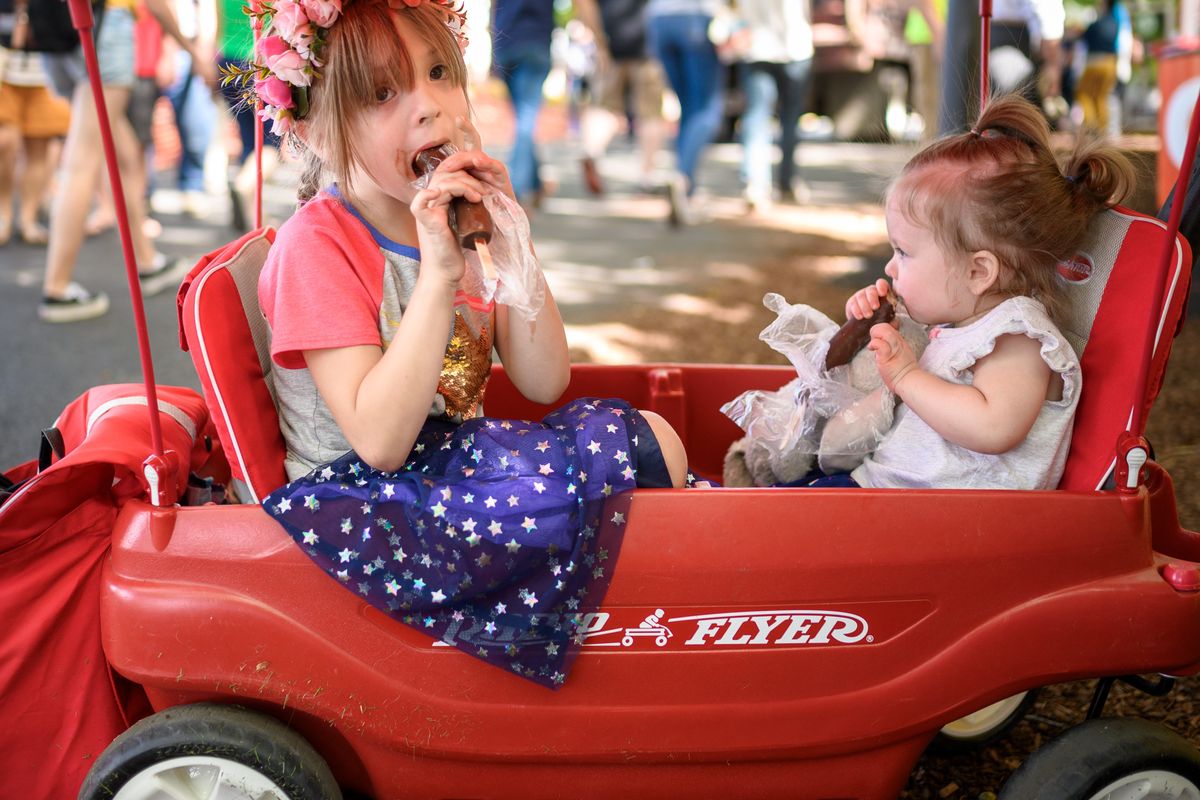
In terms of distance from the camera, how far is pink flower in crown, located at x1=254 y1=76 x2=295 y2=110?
5.55 feet

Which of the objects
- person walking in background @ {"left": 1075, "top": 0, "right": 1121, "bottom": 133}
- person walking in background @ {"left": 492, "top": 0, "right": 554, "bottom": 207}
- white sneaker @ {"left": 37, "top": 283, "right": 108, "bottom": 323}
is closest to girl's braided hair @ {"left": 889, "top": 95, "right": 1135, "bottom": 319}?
white sneaker @ {"left": 37, "top": 283, "right": 108, "bottom": 323}

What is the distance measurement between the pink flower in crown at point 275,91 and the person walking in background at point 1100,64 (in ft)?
36.7

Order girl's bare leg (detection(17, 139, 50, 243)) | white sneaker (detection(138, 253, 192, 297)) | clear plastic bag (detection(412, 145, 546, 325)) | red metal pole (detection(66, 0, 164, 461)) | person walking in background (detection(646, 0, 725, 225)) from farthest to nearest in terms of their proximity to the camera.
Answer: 1. person walking in background (detection(646, 0, 725, 225))
2. girl's bare leg (detection(17, 139, 50, 243))
3. white sneaker (detection(138, 253, 192, 297))
4. clear plastic bag (detection(412, 145, 546, 325))
5. red metal pole (detection(66, 0, 164, 461))

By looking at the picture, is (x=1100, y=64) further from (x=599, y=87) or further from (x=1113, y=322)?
(x=1113, y=322)

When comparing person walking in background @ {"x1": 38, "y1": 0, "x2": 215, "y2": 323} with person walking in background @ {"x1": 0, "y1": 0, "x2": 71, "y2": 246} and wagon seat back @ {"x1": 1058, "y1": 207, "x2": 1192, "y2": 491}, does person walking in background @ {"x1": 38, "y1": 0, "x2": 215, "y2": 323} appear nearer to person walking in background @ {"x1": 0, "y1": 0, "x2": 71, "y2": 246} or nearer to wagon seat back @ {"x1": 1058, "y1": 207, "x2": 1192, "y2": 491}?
person walking in background @ {"x1": 0, "y1": 0, "x2": 71, "y2": 246}

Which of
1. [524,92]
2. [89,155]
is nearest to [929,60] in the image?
[524,92]

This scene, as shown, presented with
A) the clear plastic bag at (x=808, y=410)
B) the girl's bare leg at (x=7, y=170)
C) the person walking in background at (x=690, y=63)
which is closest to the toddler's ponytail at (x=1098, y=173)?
the clear plastic bag at (x=808, y=410)

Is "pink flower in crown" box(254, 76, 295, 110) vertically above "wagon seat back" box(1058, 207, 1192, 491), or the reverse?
"pink flower in crown" box(254, 76, 295, 110)

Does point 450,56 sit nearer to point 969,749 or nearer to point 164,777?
point 164,777

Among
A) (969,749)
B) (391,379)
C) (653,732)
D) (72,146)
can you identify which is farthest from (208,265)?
(72,146)

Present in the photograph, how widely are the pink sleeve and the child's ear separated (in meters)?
0.98

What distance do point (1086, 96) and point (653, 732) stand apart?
1162 centimetres

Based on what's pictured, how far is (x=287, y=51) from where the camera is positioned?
1.67m

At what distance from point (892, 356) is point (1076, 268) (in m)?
0.38
